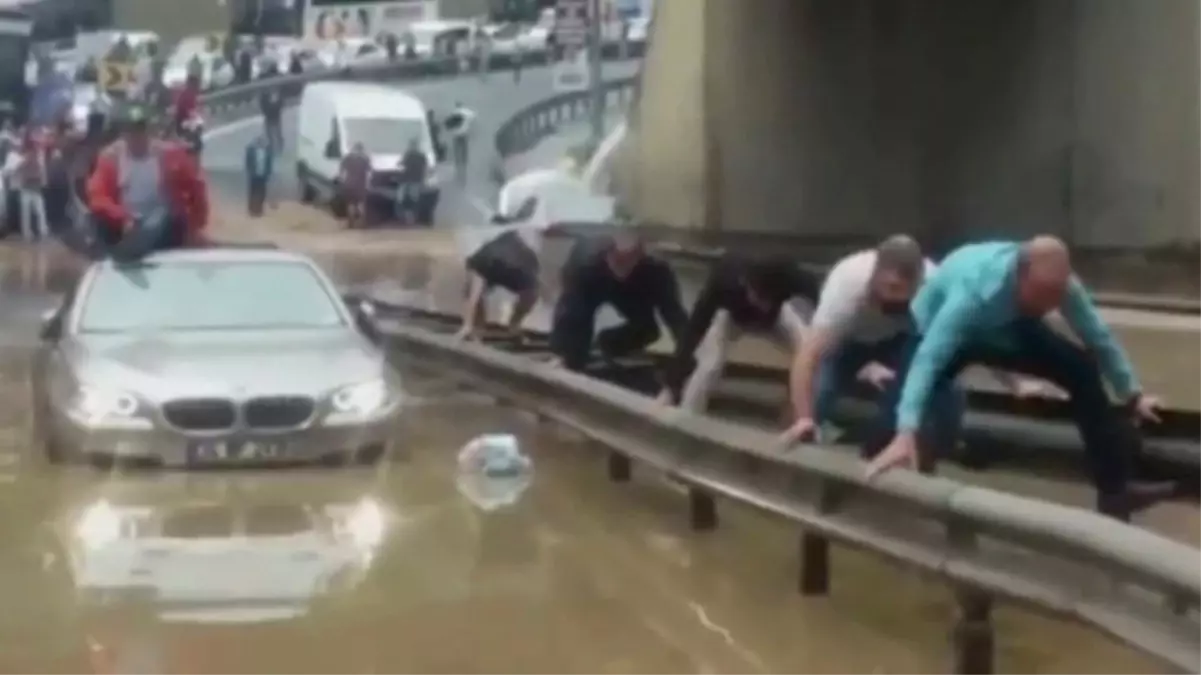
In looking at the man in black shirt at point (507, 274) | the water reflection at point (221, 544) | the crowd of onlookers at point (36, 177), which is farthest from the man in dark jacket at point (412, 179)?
the water reflection at point (221, 544)

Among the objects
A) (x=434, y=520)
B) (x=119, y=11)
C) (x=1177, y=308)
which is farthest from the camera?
(x=119, y=11)

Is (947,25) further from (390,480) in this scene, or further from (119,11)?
(119,11)

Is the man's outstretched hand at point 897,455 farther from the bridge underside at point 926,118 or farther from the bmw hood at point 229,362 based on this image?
the bridge underside at point 926,118

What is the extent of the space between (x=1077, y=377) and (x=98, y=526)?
4427mm

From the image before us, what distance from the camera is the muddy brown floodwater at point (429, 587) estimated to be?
861 centimetres

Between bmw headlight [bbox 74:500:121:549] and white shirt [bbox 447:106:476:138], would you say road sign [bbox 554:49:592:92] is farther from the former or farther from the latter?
bmw headlight [bbox 74:500:121:549]

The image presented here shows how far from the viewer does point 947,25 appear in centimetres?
1962

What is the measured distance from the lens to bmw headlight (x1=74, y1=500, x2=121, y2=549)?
11.2 metres

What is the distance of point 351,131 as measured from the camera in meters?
41.0

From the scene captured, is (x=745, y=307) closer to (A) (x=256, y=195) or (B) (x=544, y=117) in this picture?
(B) (x=544, y=117)

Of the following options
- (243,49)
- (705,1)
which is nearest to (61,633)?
(705,1)

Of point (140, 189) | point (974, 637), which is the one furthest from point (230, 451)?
point (974, 637)

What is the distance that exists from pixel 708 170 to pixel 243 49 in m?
16.3

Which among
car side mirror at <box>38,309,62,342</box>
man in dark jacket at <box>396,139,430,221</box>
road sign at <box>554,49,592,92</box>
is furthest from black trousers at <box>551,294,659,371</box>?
man in dark jacket at <box>396,139,430,221</box>
